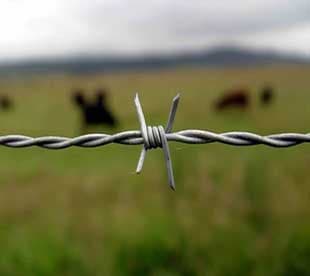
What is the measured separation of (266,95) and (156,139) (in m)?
3.51

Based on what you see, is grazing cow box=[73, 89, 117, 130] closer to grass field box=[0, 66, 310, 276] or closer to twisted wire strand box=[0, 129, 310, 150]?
grass field box=[0, 66, 310, 276]

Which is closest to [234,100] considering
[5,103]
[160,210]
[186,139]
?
[5,103]

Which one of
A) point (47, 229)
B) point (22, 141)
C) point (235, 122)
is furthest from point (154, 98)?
point (22, 141)

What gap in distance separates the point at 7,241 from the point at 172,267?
480mm

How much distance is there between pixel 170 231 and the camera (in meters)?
1.80

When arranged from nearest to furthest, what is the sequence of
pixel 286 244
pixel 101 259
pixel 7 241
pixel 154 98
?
pixel 286 244 < pixel 101 259 < pixel 7 241 < pixel 154 98

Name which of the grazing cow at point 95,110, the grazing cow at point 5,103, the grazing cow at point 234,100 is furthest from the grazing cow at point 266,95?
the grazing cow at point 5,103

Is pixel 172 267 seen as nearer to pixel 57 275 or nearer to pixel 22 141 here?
pixel 57 275

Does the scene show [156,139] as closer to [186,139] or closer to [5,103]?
[186,139]

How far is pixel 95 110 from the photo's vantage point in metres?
3.83

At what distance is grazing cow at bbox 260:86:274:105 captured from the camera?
3.85 metres

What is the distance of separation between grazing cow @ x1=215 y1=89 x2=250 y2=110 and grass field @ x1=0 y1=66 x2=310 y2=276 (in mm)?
600

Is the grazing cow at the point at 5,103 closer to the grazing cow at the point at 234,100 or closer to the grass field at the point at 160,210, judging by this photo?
the grass field at the point at 160,210

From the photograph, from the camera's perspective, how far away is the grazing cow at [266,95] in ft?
12.6
